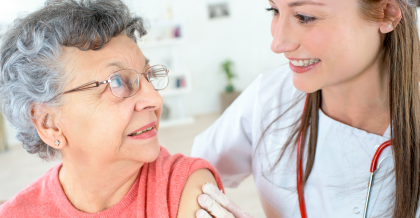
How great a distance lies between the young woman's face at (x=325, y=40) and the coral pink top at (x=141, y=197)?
0.46 m

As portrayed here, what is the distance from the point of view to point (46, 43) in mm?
1029

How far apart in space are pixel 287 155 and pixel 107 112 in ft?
2.22

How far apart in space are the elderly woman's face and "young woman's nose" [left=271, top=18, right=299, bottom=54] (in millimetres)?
416

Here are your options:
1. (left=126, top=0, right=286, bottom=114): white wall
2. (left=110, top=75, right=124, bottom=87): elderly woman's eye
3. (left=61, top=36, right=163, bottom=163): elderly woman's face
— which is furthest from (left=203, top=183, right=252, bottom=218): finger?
(left=126, top=0, right=286, bottom=114): white wall

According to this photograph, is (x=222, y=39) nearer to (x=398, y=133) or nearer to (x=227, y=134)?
(x=227, y=134)

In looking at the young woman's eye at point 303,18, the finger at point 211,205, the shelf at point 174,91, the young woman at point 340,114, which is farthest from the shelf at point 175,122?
the young woman's eye at point 303,18

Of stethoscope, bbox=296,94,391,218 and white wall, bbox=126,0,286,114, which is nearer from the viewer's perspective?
stethoscope, bbox=296,94,391,218

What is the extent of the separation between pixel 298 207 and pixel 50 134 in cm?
88

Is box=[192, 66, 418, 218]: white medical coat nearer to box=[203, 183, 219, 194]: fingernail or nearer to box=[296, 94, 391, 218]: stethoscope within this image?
box=[296, 94, 391, 218]: stethoscope

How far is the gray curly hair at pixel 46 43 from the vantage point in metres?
1.03

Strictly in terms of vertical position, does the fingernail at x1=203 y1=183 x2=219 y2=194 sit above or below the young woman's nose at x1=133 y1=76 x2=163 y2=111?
below

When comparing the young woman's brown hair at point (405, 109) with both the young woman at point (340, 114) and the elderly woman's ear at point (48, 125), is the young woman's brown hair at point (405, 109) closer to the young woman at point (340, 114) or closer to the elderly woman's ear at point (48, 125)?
the young woman at point (340, 114)

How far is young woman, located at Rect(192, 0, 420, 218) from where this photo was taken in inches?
40.3

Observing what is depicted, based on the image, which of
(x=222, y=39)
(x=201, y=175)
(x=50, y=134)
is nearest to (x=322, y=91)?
(x=201, y=175)
